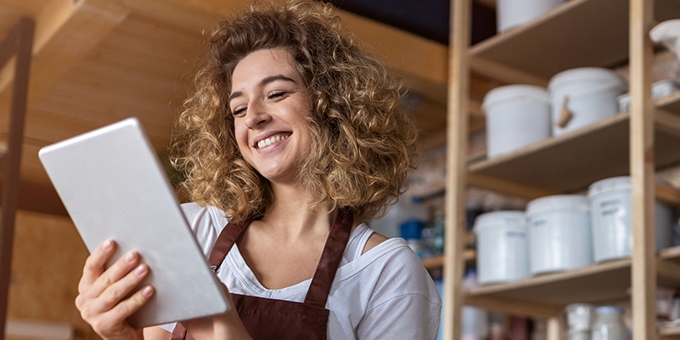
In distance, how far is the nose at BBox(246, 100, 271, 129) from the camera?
1.32 metres

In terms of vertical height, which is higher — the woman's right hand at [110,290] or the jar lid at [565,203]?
the jar lid at [565,203]

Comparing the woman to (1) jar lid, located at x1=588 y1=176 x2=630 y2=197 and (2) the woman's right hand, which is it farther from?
(1) jar lid, located at x1=588 y1=176 x2=630 y2=197

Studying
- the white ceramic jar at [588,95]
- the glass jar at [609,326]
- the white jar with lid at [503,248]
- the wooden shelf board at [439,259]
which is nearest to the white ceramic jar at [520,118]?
the white ceramic jar at [588,95]

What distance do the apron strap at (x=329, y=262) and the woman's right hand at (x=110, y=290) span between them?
31 cm

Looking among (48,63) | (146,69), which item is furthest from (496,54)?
(48,63)

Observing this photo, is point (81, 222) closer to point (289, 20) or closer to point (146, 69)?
point (289, 20)

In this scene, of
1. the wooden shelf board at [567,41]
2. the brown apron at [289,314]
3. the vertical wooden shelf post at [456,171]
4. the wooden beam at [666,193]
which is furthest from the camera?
the vertical wooden shelf post at [456,171]

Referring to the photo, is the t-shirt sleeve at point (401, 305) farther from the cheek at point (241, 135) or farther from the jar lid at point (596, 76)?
the jar lid at point (596, 76)

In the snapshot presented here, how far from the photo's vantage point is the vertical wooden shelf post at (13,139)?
2618 millimetres

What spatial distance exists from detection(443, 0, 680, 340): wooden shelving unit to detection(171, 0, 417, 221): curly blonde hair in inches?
34.4

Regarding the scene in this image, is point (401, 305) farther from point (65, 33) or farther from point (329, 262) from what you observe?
point (65, 33)

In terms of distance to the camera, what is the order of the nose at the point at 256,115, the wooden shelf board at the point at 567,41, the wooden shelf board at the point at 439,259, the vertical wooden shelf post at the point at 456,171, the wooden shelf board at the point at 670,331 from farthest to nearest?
the wooden shelf board at the point at 439,259, the vertical wooden shelf post at the point at 456,171, the wooden shelf board at the point at 567,41, the wooden shelf board at the point at 670,331, the nose at the point at 256,115

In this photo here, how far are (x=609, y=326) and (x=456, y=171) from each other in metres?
0.74

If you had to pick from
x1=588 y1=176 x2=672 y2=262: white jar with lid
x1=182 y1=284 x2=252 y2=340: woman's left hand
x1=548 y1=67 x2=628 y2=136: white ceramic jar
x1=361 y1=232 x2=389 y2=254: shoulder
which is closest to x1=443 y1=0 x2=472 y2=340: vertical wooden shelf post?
x1=548 y1=67 x2=628 y2=136: white ceramic jar
